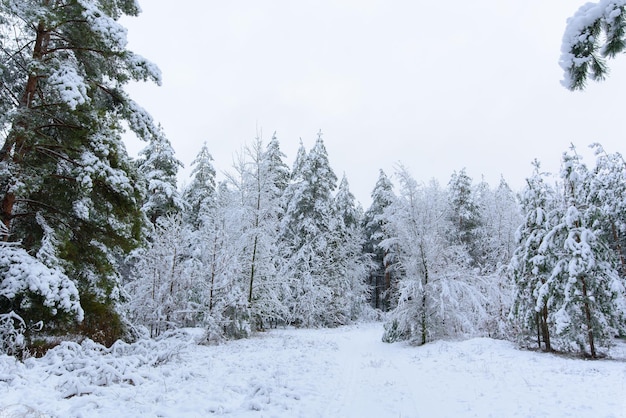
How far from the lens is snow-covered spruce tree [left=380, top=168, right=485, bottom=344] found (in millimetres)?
16078

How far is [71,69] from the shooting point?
7.64 metres

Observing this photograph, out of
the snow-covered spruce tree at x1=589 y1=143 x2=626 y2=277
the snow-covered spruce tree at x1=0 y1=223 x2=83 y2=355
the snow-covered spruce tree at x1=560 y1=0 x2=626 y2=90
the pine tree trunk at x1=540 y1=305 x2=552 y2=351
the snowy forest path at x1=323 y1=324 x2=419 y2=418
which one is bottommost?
the snowy forest path at x1=323 y1=324 x2=419 y2=418

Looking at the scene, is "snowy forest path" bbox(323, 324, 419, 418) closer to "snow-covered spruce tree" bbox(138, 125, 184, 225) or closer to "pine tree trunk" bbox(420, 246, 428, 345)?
"pine tree trunk" bbox(420, 246, 428, 345)

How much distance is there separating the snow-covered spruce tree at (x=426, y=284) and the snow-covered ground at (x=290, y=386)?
515 cm

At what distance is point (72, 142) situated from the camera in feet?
27.1

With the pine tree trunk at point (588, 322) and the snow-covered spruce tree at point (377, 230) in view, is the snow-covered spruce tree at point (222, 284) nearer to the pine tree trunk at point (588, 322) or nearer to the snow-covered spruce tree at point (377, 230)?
the pine tree trunk at point (588, 322)

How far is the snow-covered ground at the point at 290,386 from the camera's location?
495 cm

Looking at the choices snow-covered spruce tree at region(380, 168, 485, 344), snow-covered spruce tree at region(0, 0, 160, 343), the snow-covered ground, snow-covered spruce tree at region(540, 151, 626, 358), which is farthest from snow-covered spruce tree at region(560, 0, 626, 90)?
snow-covered spruce tree at region(380, 168, 485, 344)

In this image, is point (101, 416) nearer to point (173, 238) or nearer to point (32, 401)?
point (32, 401)

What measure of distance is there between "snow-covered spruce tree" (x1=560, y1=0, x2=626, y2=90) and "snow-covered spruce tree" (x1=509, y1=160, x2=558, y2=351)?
36.9 feet

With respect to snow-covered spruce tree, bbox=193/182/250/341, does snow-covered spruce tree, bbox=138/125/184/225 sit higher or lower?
higher

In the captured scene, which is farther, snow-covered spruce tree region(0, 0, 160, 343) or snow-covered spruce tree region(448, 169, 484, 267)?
snow-covered spruce tree region(448, 169, 484, 267)

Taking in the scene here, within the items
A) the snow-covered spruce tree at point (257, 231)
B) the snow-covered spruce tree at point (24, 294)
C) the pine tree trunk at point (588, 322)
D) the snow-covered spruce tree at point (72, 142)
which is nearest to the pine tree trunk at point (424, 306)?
the pine tree trunk at point (588, 322)

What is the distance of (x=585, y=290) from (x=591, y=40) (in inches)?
445
